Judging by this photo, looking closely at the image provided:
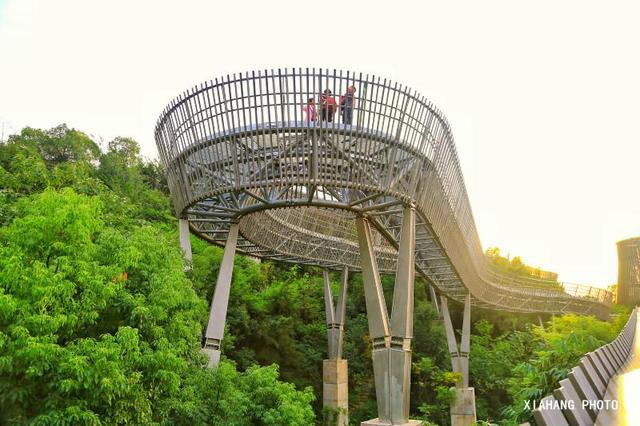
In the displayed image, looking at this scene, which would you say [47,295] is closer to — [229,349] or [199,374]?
[199,374]

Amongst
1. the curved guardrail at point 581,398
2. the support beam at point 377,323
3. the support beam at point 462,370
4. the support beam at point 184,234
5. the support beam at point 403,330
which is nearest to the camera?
the curved guardrail at point 581,398

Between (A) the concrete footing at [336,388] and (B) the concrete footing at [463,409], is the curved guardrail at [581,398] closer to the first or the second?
(A) the concrete footing at [336,388]

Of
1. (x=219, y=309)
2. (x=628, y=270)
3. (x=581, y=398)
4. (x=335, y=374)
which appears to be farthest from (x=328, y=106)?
(x=628, y=270)

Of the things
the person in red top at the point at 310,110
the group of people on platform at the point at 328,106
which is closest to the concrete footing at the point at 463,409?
the group of people on platform at the point at 328,106

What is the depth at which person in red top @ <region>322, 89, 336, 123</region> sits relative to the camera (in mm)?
14412

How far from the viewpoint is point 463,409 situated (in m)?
28.0

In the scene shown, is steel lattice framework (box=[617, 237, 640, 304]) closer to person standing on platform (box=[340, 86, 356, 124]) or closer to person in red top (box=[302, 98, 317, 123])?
person standing on platform (box=[340, 86, 356, 124])

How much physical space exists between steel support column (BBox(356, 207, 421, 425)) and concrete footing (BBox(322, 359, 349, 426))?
10.1m

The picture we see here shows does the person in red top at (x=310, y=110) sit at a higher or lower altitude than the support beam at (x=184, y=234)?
higher

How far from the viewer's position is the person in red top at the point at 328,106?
567 inches

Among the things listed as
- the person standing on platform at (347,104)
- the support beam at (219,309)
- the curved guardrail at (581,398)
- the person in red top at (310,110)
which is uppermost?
the person standing on platform at (347,104)

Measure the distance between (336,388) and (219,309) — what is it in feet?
38.2

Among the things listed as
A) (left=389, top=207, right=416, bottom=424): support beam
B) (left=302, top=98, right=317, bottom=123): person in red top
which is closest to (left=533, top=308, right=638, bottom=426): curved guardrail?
(left=389, top=207, right=416, bottom=424): support beam

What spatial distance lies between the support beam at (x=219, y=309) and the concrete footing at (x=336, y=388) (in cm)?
1033
